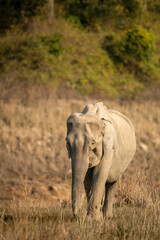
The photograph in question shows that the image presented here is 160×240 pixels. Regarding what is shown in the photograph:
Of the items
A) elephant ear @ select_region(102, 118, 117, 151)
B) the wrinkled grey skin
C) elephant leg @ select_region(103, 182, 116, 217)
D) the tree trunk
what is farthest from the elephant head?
the tree trunk

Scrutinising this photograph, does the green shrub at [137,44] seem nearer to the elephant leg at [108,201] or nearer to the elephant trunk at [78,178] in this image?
the elephant leg at [108,201]

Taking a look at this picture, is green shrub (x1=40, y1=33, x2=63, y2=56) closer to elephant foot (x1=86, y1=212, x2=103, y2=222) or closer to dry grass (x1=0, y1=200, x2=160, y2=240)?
dry grass (x1=0, y1=200, x2=160, y2=240)

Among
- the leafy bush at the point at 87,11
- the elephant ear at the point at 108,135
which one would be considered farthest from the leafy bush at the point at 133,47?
the elephant ear at the point at 108,135

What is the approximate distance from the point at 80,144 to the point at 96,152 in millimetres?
339

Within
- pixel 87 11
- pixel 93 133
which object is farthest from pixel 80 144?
pixel 87 11

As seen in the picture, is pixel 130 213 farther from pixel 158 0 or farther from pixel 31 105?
pixel 158 0

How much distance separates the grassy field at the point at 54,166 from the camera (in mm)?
3781

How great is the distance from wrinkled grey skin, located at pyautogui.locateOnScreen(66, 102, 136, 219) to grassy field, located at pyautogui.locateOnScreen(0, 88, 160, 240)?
30 centimetres

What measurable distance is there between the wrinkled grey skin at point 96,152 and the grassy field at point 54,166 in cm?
30

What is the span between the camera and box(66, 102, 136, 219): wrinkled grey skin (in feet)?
11.9

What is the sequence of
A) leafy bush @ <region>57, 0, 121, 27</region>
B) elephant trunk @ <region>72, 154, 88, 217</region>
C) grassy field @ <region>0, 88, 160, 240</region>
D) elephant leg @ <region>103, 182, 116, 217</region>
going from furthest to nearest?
leafy bush @ <region>57, 0, 121, 27</region> → elephant leg @ <region>103, 182, 116, 217</region> → grassy field @ <region>0, 88, 160, 240</region> → elephant trunk @ <region>72, 154, 88, 217</region>

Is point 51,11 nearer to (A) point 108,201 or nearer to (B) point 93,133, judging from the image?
(A) point 108,201

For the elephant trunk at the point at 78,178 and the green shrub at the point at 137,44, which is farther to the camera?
the green shrub at the point at 137,44

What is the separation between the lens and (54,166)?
11.2 meters
